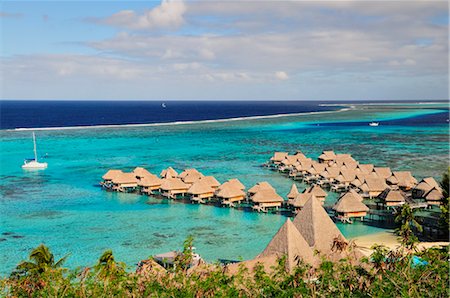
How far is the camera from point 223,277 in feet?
31.4

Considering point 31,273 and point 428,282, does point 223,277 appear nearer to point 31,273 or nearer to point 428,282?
point 428,282

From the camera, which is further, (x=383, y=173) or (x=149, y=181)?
(x=383, y=173)

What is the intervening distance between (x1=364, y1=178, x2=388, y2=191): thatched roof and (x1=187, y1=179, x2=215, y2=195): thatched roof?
30.8 ft

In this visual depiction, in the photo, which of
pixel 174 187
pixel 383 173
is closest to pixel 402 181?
pixel 383 173

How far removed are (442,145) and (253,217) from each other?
3836 centimetres

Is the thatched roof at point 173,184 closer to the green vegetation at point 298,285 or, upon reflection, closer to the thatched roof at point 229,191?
the thatched roof at point 229,191

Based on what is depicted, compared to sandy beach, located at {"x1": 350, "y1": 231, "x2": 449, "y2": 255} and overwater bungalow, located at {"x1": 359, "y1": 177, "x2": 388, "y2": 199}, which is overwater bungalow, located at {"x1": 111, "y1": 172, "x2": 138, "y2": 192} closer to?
overwater bungalow, located at {"x1": 359, "y1": 177, "x2": 388, "y2": 199}

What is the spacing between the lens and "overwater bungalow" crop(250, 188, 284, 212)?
2473 centimetres

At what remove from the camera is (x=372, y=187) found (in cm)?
2692

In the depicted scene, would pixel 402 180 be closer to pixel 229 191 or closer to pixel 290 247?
pixel 229 191

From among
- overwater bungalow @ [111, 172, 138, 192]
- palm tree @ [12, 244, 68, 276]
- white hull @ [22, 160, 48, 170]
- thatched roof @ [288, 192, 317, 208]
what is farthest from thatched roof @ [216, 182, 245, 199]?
white hull @ [22, 160, 48, 170]

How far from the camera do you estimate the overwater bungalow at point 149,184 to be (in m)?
29.1

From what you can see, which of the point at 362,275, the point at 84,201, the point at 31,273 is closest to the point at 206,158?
the point at 84,201

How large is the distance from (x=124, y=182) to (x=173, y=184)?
3991 mm
